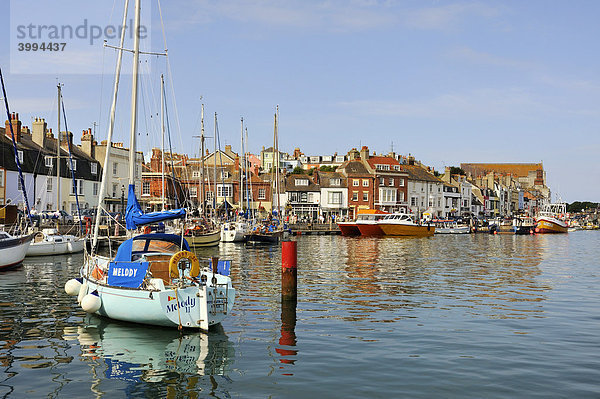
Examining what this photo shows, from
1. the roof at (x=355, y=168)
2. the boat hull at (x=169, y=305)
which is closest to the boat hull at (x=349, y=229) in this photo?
the roof at (x=355, y=168)

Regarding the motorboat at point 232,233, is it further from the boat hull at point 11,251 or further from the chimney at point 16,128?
the boat hull at point 11,251

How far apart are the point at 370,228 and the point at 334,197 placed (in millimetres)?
24645

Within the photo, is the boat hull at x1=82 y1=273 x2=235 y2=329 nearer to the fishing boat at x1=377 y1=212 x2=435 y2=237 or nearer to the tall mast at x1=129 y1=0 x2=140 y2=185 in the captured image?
the tall mast at x1=129 y1=0 x2=140 y2=185

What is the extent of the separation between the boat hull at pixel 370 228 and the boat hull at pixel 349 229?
116 cm

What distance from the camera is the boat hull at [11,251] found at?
1351 inches

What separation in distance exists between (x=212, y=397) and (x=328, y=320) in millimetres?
8553

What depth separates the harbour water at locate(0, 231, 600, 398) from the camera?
44.1ft

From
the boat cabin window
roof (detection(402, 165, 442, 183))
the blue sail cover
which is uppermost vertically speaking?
roof (detection(402, 165, 442, 183))

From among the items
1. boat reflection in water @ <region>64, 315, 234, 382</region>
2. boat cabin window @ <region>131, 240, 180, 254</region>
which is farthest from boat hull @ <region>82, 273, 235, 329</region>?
boat cabin window @ <region>131, 240, 180, 254</region>

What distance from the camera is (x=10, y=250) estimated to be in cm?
3475

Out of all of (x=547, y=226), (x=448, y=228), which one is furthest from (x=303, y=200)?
(x=547, y=226)

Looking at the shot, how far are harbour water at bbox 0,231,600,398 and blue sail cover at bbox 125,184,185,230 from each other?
3955mm

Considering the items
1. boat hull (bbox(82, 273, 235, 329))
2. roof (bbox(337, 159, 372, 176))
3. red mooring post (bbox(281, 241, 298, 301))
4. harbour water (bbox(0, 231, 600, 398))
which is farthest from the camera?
roof (bbox(337, 159, 372, 176))

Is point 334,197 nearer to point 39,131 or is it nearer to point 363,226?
point 363,226
